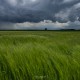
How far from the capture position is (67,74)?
322 cm

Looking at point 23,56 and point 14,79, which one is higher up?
point 23,56

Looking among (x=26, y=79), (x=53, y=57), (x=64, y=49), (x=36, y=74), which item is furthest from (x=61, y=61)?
(x=64, y=49)

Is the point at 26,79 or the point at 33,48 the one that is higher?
the point at 33,48

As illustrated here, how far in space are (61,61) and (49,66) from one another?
0.94ft

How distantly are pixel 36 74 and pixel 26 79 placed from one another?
0.20 metres

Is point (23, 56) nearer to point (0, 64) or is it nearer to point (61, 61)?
point (0, 64)

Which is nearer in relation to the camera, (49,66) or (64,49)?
(49,66)

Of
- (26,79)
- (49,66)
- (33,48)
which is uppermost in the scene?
(33,48)

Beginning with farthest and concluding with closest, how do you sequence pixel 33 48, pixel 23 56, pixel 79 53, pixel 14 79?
pixel 79 53 < pixel 33 48 < pixel 23 56 < pixel 14 79

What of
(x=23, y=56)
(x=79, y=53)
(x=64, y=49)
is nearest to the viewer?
(x=23, y=56)

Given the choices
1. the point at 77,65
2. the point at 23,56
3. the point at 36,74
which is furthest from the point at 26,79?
the point at 77,65

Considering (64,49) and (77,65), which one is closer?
(77,65)

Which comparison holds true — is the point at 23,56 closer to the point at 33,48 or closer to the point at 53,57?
the point at 33,48

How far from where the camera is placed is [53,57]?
132 inches
